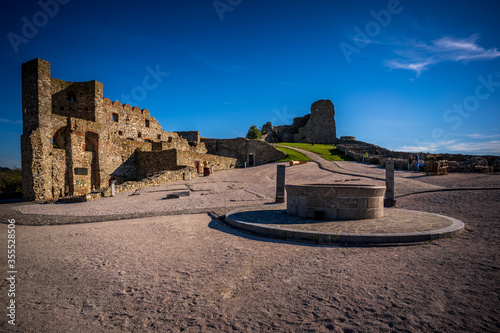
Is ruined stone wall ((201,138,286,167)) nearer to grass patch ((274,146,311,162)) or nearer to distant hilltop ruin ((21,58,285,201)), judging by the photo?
grass patch ((274,146,311,162))

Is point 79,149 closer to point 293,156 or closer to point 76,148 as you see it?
point 76,148

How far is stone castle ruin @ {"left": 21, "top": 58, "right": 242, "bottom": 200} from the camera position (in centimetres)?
1826

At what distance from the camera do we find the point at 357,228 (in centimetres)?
604

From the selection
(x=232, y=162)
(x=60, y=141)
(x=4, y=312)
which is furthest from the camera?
(x=232, y=162)

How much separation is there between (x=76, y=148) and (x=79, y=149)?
0.32 m

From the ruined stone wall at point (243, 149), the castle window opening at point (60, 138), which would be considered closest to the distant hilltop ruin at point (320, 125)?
the ruined stone wall at point (243, 149)

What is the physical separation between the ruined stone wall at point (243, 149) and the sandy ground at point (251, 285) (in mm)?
32633

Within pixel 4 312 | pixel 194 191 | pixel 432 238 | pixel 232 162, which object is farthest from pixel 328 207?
pixel 232 162

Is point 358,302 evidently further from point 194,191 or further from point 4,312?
point 194,191

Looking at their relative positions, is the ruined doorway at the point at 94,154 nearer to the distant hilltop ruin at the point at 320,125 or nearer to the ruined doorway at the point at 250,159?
the ruined doorway at the point at 250,159

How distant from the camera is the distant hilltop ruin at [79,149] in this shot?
1817 centimetres

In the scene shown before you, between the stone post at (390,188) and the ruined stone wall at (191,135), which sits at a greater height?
the ruined stone wall at (191,135)

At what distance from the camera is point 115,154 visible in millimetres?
24688

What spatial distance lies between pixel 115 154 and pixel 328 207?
23.6 m
